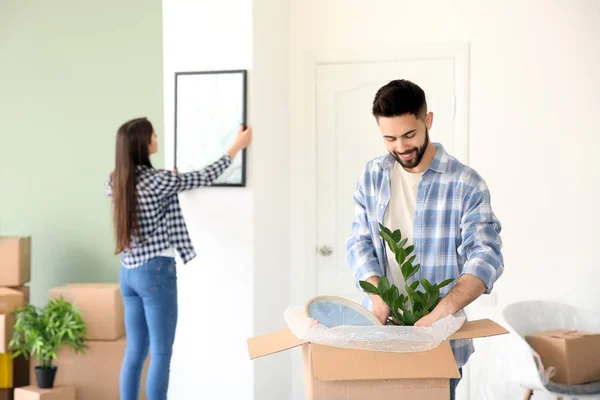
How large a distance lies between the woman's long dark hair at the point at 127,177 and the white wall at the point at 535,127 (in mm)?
1600

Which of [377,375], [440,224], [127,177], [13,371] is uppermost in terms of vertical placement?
[127,177]

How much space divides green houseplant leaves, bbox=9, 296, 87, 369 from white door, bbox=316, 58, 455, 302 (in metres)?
1.32

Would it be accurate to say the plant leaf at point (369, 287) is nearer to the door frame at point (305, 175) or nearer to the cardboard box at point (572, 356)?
Result: the cardboard box at point (572, 356)

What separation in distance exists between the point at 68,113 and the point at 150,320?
1725 mm

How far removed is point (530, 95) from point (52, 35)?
2768mm

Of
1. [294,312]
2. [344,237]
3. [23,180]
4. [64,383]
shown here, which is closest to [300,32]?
[344,237]

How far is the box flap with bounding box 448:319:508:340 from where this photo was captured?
4.78ft

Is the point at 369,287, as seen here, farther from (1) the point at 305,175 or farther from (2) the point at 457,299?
(1) the point at 305,175

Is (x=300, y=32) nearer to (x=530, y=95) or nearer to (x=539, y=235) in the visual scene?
(x=530, y=95)

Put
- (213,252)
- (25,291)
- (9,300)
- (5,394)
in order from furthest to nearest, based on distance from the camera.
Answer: (25,291), (5,394), (9,300), (213,252)

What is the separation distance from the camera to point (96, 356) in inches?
146

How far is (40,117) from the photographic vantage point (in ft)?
14.0

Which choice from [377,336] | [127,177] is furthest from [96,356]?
[377,336]

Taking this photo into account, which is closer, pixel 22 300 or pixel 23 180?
pixel 22 300
